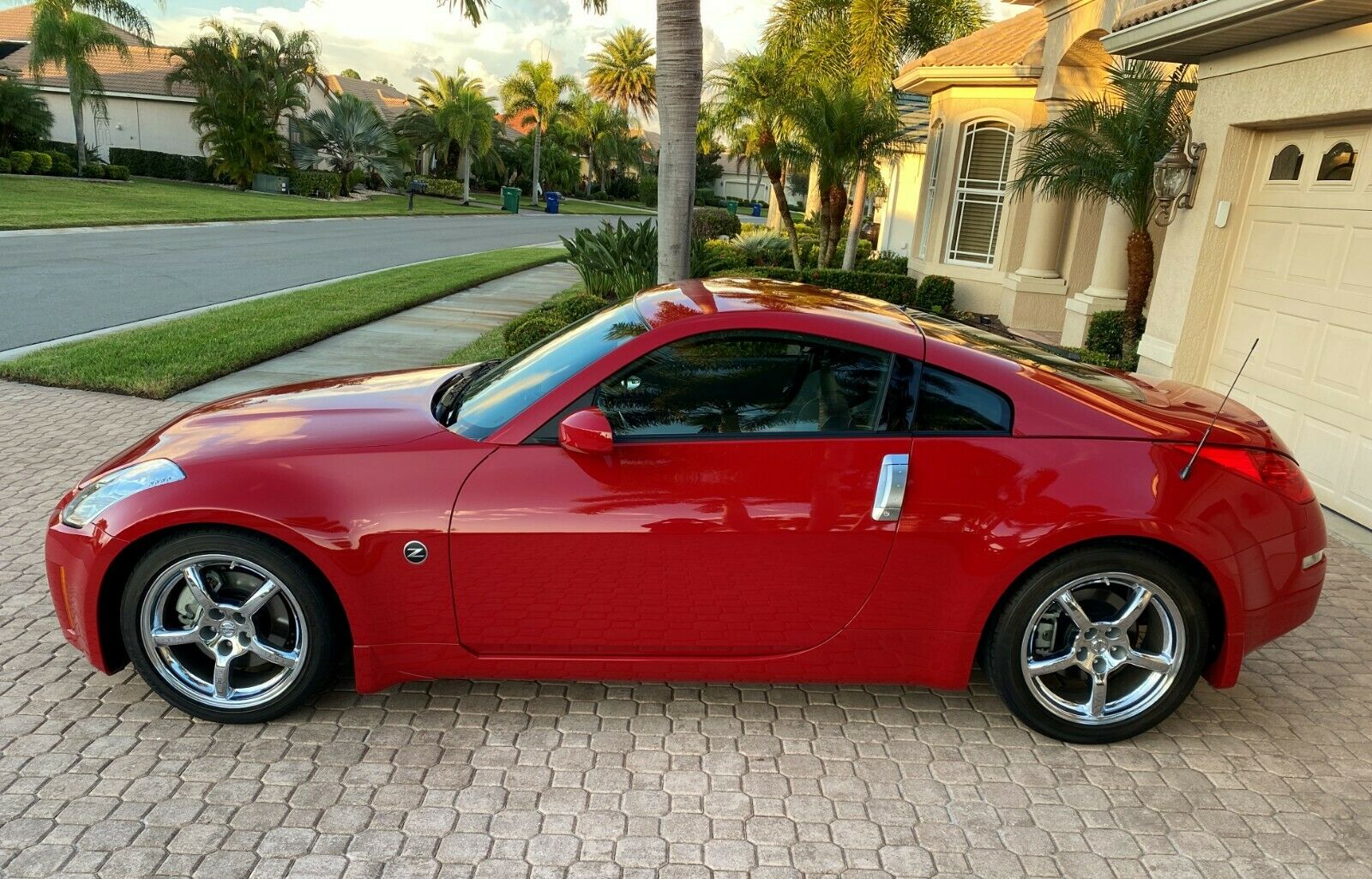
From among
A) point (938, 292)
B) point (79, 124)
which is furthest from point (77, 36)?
point (938, 292)

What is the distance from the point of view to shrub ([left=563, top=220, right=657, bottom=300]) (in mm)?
11859

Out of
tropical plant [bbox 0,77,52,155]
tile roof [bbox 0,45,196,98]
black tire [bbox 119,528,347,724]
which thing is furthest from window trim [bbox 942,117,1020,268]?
tile roof [bbox 0,45,196,98]

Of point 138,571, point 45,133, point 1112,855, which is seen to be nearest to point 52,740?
point 138,571

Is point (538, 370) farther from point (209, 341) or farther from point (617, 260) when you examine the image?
point (617, 260)

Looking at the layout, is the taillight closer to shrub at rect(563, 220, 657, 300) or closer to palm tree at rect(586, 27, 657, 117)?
→ shrub at rect(563, 220, 657, 300)

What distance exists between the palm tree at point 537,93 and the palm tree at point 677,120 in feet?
177

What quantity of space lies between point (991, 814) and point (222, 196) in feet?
125

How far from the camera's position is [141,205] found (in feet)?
→ 90.1

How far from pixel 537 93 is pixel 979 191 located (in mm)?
55101

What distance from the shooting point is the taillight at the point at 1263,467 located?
336 centimetres

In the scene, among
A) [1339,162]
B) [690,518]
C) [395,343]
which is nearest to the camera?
[690,518]

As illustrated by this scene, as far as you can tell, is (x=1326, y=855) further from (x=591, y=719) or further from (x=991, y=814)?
(x=591, y=719)

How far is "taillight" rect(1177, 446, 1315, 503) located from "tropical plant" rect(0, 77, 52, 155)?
138 feet

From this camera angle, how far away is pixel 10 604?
4.19m
